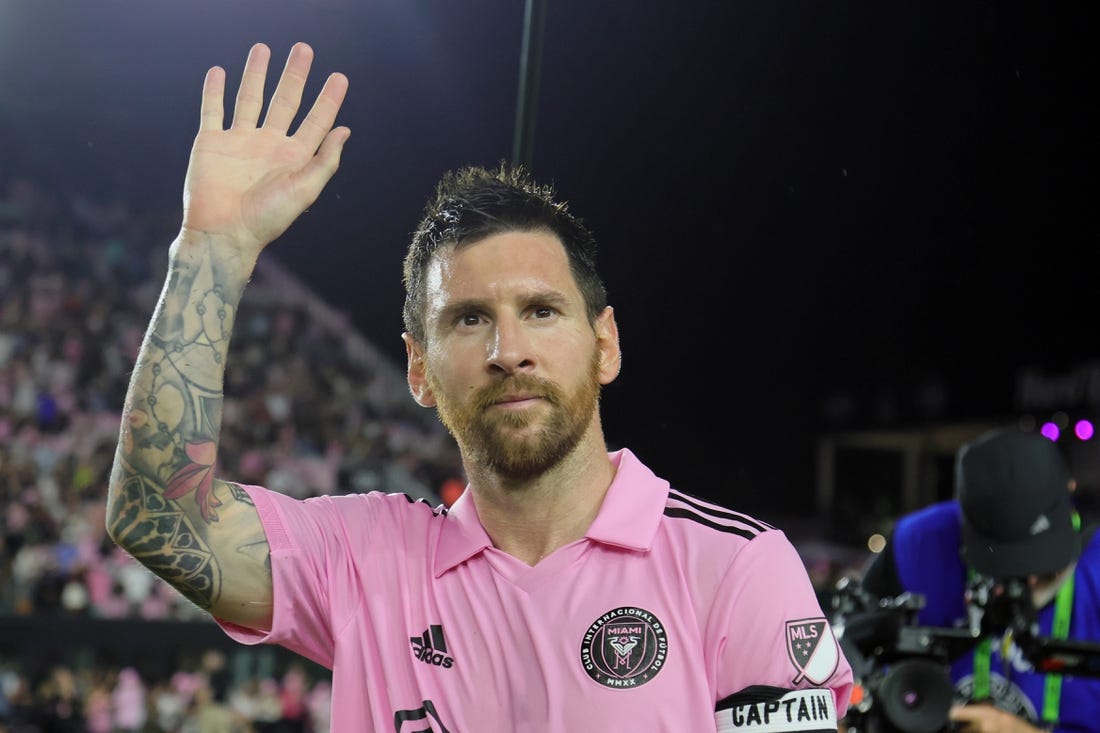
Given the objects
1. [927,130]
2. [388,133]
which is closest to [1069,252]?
[927,130]

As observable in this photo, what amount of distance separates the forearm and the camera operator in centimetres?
181

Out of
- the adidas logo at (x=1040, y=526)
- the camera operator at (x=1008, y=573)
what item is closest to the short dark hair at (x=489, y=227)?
the camera operator at (x=1008, y=573)

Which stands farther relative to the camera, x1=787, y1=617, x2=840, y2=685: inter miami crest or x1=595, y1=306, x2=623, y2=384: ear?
x1=595, y1=306, x2=623, y2=384: ear

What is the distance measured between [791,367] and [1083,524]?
1414 centimetres

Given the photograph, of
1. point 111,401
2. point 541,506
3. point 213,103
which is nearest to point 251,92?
point 213,103

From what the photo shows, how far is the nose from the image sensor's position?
1604mm

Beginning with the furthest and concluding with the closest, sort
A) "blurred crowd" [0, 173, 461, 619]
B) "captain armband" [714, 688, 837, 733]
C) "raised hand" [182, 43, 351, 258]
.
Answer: "blurred crowd" [0, 173, 461, 619], "raised hand" [182, 43, 351, 258], "captain armband" [714, 688, 837, 733]

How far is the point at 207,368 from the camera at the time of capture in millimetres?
1549

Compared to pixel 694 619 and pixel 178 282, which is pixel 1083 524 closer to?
pixel 694 619

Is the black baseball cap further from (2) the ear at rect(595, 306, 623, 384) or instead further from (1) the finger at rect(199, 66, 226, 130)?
(1) the finger at rect(199, 66, 226, 130)

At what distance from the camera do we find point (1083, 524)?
3.21 meters

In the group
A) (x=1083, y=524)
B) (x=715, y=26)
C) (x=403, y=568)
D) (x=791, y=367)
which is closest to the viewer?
(x=403, y=568)

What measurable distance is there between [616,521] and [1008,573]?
1478 millimetres

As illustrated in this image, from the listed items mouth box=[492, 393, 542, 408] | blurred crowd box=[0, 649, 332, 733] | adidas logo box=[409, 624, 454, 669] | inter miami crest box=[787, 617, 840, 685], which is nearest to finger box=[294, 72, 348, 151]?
mouth box=[492, 393, 542, 408]
